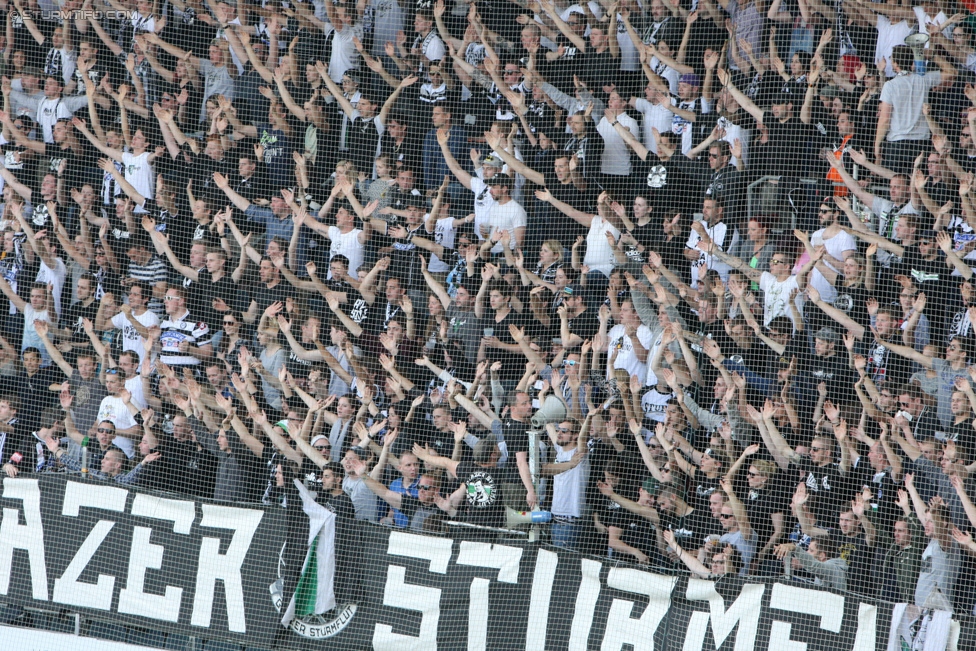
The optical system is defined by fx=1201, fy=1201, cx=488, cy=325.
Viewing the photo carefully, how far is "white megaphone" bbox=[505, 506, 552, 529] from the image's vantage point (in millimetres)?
6889

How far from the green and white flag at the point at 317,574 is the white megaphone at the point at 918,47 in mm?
4472

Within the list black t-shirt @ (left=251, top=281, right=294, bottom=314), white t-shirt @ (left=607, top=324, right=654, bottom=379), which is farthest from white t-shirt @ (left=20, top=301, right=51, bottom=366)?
white t-shirt @ (left=607, top=324, right=654, bottom=379)

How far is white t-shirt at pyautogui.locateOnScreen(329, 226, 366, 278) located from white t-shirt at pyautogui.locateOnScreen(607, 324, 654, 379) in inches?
74.1

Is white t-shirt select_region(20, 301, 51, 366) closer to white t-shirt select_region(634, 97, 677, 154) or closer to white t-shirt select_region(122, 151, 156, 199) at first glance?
white t-shirt select_region(122, 151, 156, 199)

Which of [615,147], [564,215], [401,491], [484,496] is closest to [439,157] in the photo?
[564,215]

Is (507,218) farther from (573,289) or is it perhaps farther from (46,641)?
(46,641)

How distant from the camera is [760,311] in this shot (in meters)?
7.29

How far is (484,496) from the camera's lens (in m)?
7.18

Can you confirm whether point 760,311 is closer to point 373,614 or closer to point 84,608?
point 373,614

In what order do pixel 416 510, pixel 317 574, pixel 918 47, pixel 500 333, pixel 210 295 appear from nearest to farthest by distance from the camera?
pixel 317 574
pixel 416 510
pixel 918 47
pixel 500 333
pixel 210 295

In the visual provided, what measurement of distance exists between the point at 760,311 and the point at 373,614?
9.58 feet

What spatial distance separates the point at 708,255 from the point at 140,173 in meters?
4.20

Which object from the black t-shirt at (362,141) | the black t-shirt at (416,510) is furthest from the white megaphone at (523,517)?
the black t-shirt at (362,141)

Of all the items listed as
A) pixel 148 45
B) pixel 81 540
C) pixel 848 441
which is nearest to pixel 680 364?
pixel 848 441
